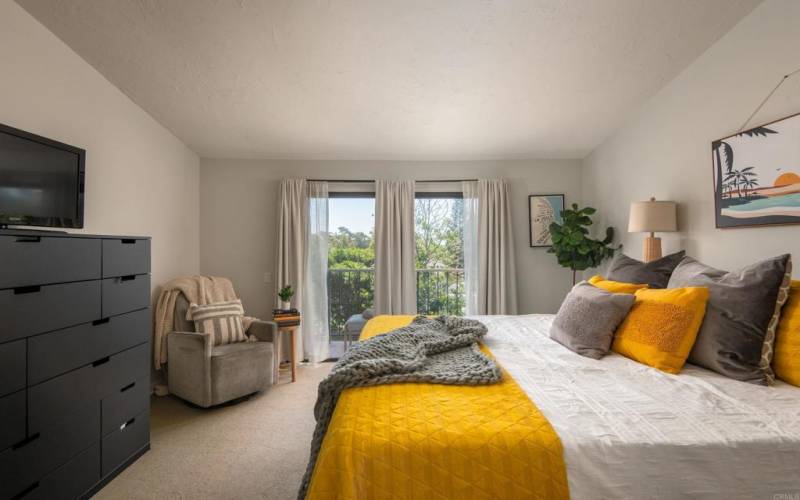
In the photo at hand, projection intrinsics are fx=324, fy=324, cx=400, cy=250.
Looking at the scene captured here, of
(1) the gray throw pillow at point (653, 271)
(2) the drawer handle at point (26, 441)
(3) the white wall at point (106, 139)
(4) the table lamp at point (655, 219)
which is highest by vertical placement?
(3) the white wall at point (106, 139)

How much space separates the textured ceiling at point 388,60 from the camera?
6.07ft

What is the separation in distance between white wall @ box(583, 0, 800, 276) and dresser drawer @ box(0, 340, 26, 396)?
378 cm

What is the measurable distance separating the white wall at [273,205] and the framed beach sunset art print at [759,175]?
1970 millimetres

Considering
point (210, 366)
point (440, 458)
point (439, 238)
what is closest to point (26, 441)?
point (210, 366)

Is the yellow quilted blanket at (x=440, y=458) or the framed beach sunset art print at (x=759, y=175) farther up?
the framed beach sunset art print at (x=759, y=175)

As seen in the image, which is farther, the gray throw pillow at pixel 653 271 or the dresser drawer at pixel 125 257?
the gray throw pillow at pixel 653 271

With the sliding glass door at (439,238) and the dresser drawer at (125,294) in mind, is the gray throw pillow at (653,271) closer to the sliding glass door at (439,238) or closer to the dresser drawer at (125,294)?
the sliding glass door at (439,238)

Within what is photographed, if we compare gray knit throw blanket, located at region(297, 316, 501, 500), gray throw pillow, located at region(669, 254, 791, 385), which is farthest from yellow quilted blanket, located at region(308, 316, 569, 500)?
gray throw pillow, located at region(669, 254, 791, 385)

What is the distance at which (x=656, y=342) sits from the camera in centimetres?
153

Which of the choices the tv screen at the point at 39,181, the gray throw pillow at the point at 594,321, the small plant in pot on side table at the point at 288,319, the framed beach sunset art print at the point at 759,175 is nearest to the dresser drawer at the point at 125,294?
the tv screen at the point at 39,181

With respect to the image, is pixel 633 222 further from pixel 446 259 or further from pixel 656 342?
pixel 446 259

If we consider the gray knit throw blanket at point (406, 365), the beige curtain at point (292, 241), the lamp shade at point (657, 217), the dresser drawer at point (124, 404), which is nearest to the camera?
the gray knit throw blanket at point (406, 365)

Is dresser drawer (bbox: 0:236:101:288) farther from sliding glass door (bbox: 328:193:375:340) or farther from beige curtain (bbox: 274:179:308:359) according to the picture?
sliding glass door (bbox: 328:193:375:340)

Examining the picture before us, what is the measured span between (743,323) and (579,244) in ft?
6.70
